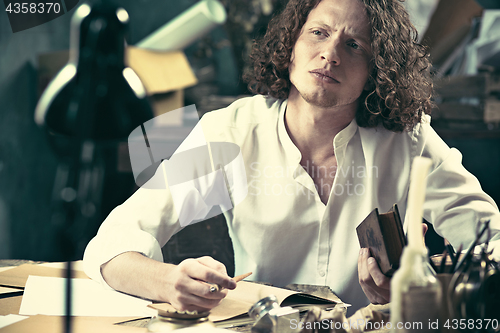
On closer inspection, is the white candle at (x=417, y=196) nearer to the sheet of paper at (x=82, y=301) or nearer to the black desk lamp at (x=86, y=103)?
the black desk lamp at (x=86, y=103)

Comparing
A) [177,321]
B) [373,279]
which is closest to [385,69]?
[373,279]

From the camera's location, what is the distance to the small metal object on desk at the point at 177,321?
0.63 m

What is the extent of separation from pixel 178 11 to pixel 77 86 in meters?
1.82

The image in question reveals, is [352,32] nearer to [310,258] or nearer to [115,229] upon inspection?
[310,258]

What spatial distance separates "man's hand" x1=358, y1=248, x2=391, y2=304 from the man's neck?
19.1 inches

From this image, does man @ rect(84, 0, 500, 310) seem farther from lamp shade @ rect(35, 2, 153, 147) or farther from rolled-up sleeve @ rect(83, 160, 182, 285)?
lamp shade @ rect(35, 2, 153, 147)

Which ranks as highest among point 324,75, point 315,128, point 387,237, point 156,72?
point 156,72

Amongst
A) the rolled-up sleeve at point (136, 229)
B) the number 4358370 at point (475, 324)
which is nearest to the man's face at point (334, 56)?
the rolled-up sleeve at point (136, 229)

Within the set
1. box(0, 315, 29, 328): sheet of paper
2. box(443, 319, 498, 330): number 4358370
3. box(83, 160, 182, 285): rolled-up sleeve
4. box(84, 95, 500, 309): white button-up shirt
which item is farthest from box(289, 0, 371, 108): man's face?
box(0, 315, 29, 328): sheet of paper

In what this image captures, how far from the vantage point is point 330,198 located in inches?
47.3

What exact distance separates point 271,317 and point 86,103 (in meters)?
0.41

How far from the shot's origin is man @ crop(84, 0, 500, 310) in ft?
3.78

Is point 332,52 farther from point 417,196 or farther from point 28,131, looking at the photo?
point 28,131

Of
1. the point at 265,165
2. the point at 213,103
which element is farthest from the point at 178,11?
the point at 265,165
